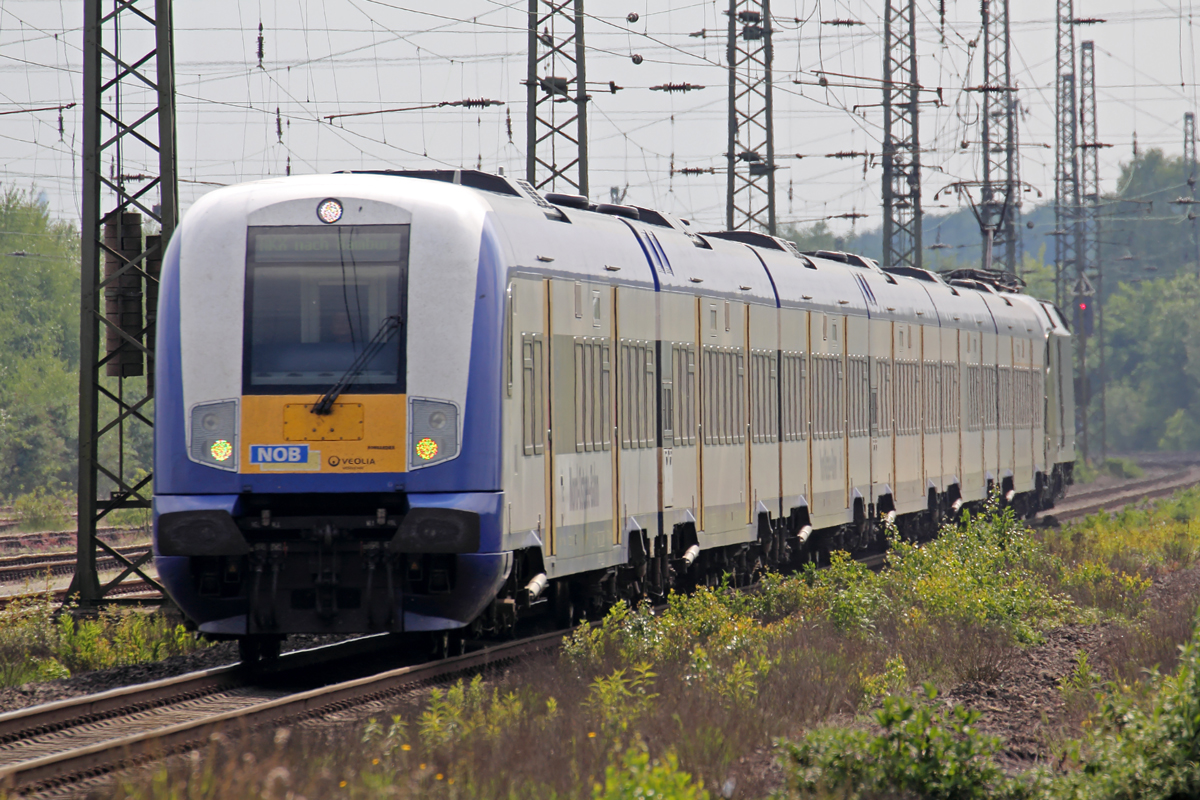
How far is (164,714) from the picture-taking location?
10.4 metres

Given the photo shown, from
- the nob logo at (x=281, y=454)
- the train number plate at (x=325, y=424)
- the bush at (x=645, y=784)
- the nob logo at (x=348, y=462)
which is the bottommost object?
the bush at (x=645, y=784)

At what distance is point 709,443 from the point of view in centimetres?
1681

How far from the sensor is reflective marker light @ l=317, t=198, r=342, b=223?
11586mm

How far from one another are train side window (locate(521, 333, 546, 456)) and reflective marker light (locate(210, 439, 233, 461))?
2047mm

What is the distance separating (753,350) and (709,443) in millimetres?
1681

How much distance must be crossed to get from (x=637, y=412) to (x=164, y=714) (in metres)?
5.61

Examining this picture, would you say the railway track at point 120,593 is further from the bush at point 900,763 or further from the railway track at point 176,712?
the bush at point 900,763

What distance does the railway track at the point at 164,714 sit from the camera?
8.36 metres

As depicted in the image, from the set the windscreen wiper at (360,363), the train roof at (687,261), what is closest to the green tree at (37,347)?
the train roof at (687,261)

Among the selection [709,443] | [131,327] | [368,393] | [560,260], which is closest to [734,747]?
[368,393]

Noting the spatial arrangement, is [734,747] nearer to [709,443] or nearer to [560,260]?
[560,260]

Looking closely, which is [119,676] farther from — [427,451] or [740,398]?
[740,398]

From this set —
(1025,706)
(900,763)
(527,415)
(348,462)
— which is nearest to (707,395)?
(527,415)

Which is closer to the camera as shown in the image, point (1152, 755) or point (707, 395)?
point (1152, 755)
